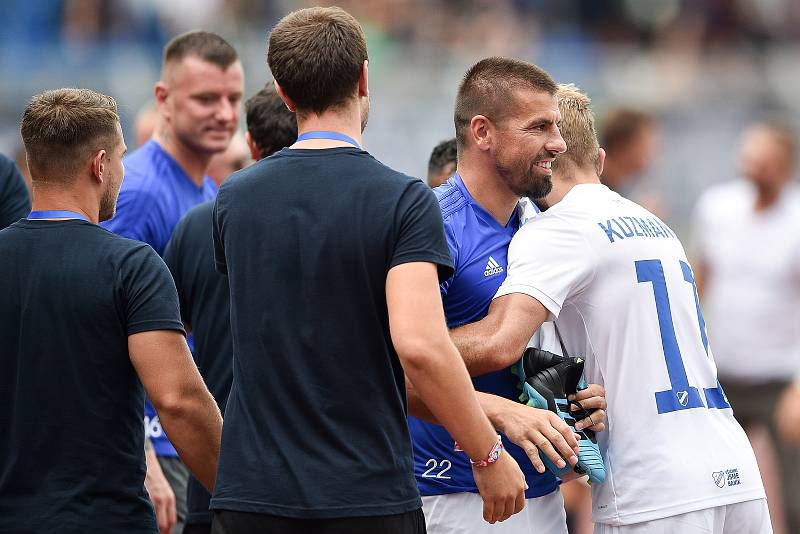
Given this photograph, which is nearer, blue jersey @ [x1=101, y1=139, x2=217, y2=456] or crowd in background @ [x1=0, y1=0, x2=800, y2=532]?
blue jersey @ [x1=101, y1=139, x2=217, y2=456]

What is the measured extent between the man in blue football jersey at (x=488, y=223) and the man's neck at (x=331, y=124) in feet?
2.79

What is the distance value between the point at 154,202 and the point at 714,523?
3.08 m

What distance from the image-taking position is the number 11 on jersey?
14.8 ft

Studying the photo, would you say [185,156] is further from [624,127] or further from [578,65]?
[578,65]

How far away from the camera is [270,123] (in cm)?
546

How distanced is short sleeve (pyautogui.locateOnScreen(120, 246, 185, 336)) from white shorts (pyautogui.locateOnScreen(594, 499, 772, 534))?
174 cm

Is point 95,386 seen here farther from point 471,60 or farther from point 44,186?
point 471,60

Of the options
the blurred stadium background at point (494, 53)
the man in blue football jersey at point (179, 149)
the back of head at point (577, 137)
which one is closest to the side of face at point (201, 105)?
the man in blue football jersey at point (179, 149)

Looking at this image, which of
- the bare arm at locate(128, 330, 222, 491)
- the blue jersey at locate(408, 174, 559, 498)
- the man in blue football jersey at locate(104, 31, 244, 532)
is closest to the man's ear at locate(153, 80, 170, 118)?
the man in blue football jersey at locate(104, 31, 244, 532)

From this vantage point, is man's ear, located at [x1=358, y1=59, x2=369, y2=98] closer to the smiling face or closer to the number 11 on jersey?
the smiling face

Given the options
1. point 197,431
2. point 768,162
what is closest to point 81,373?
point 197,431

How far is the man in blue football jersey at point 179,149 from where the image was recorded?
6113mm

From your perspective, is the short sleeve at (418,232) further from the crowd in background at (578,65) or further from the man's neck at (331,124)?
the crowd in background at (578,65)

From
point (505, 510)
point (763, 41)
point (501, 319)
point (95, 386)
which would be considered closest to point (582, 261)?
point (501, 319)
